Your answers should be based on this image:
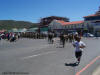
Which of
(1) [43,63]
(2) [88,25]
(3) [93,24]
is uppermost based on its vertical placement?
(3) [93,24]

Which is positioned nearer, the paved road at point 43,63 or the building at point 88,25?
the paved road at point 43,63

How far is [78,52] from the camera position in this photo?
8.02 meters

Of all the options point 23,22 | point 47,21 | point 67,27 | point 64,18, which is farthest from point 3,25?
point 67,27

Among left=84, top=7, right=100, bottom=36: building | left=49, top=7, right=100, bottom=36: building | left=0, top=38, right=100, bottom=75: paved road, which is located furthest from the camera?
left=49, top=7, right=100, bottom=36: building

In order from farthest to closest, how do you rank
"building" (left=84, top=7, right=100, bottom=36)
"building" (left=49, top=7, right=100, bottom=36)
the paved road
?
"building" (left=49, top=7, right=100, bottom=36)
"building" (left=84, top=7, right=100, bottom=36)
the paved road

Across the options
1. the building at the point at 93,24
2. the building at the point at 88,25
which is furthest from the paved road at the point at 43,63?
the building at the point at 88,25

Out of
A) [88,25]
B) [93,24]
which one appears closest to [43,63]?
[93,24]

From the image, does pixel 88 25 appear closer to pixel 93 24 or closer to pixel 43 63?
pixel 93 24

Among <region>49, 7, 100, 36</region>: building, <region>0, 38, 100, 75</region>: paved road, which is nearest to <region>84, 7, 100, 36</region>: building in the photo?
<region>49, 7, 100, 36</region>: building

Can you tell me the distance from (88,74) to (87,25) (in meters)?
59.3

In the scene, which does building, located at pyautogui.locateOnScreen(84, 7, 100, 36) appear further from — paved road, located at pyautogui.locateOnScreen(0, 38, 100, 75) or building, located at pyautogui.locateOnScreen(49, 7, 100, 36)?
paved road, located at pyautogui.locateOnScreen(0, 38, 100, 75)

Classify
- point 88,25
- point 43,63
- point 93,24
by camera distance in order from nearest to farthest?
point 43,63 < point 93,24 < point 88,25

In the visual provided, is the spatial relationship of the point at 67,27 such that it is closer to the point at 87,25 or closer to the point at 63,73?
the point at 87,25

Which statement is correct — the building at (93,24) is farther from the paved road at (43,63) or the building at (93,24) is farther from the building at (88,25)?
the paved road at (43,63)
